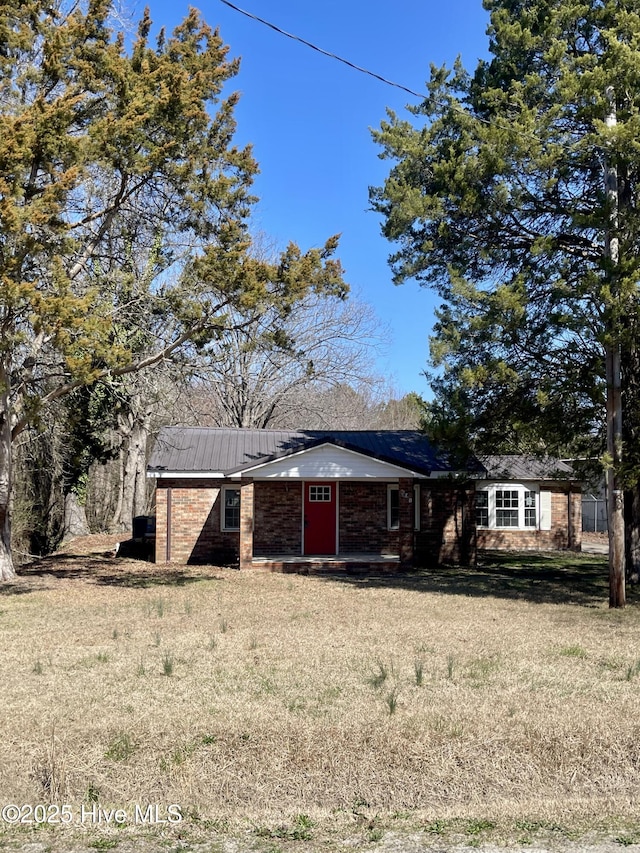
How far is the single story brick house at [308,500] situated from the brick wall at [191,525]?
0.10ft

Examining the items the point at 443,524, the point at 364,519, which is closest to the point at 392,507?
the point at 364,519

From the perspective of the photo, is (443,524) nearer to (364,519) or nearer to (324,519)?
(364,519)

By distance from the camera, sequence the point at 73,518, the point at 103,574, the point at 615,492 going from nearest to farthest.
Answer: the point at 615,492
the point at 103,574
the point at 73,518

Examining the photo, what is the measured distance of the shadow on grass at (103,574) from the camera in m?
17.4

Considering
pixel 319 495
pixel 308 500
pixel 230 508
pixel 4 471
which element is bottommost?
pixel 230 508

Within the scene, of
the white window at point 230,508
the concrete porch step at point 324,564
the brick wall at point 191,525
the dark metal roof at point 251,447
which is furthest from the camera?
the white window at point 230,508

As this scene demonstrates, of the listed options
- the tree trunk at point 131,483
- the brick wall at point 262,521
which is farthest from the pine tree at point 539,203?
the tree trunk at point 131,483

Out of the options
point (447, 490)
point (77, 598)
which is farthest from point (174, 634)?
point (447, 490)

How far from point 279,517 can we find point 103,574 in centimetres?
522

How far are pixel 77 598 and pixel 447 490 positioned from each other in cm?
1266

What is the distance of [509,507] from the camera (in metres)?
28.0

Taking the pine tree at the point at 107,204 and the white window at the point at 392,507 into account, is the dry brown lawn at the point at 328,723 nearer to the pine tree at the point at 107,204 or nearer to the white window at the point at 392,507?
the pine tree at the point at 107,204

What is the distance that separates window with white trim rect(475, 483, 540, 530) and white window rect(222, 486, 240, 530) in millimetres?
9499

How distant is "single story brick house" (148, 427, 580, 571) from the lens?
20.9m
